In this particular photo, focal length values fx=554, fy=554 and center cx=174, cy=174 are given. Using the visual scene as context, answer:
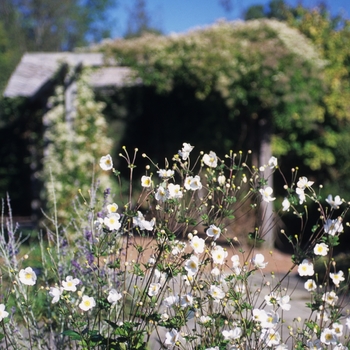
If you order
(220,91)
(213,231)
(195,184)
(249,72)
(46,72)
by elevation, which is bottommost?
(46,72)

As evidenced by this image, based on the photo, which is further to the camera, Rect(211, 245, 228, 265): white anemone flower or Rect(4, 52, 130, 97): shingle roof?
Rect(4, 52, 130, 97): shingle roof

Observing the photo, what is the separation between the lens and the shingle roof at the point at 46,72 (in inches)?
295

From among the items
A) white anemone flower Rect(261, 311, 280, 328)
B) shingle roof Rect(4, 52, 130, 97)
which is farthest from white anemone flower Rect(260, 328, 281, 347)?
shingle roof Rect(4, 52, 130, 97)

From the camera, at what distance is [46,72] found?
818 centimetres

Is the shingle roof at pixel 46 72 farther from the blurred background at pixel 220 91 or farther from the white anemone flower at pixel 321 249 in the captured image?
the white anemone flower at pixel 321 249

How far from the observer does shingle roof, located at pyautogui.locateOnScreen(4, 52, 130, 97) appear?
7480mm

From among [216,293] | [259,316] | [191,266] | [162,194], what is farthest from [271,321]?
[162,194]

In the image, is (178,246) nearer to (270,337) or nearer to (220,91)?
(270,337)

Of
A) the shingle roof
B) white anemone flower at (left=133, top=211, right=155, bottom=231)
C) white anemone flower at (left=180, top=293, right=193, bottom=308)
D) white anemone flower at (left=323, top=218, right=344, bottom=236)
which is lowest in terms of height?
the shingle roof

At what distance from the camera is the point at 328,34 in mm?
7984

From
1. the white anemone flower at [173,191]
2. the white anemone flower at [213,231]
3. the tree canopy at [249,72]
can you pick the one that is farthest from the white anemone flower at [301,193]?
the tree canopy at [249,72]

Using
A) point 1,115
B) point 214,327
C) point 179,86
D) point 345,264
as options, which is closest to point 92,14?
point 1,115

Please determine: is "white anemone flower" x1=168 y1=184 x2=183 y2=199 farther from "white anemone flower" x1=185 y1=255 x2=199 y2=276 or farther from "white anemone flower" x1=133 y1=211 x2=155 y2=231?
"white anemone flower" x1=185 y1=255 x2=199 y2=276

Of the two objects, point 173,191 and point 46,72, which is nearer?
point 173,191
